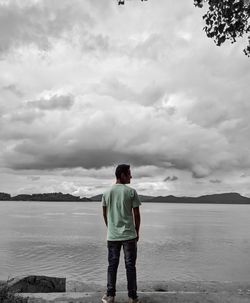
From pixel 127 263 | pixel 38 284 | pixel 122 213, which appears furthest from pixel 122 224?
pixel 38 284

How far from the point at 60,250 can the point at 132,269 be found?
3043 centimetres

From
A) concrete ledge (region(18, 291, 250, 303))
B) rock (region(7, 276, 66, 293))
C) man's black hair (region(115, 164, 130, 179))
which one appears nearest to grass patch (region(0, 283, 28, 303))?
concrete ledge (region(18, 291, 250, 303))

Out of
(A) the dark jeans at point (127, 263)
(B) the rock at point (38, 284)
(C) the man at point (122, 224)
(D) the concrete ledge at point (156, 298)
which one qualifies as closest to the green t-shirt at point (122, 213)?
(C) the man at point (122, 224)

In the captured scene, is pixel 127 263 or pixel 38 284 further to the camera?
pixel 38 284

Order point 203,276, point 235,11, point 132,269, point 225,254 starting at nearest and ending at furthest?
point 132,269 → point 235,11 → point 203,276 → point 225,254

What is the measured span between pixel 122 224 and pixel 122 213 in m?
0.19

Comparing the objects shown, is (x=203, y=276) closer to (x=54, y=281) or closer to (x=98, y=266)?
(x=98, y=266)

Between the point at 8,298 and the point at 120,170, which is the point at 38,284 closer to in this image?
the point at 8,298

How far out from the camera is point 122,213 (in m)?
6.84

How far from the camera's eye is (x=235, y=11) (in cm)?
1013

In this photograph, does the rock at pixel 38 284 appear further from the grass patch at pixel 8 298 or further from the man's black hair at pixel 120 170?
the man's black hair at pixel 120 170

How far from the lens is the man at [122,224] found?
6.73 meters

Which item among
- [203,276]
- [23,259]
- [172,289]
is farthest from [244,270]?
[172,289]

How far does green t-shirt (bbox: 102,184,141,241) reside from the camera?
680 centimetres
